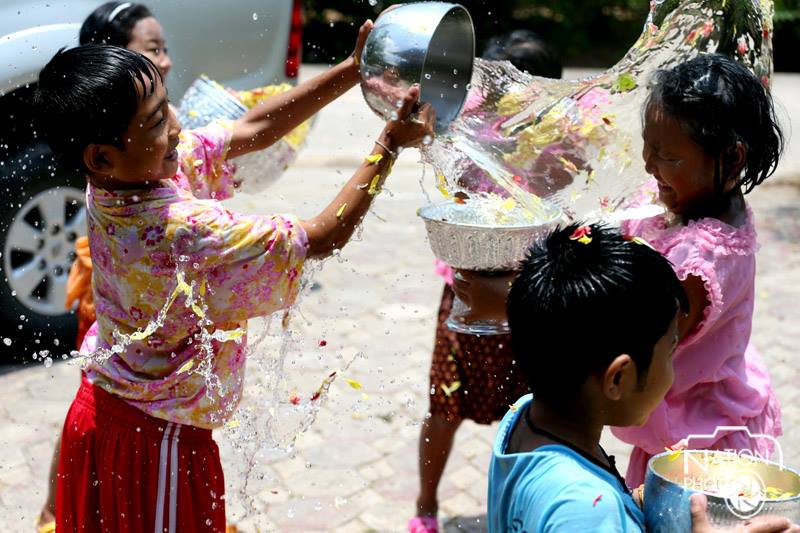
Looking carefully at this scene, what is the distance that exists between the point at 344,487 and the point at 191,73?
2324 millimetres

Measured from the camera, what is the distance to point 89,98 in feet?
6.94

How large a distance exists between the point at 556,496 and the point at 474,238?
3.29ft

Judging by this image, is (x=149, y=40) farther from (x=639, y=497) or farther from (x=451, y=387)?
(x=639, y=497)

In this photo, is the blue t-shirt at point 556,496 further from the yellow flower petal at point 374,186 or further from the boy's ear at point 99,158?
the boy's ear at point 99,158

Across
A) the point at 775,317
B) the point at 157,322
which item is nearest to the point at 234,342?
the point at 157,322

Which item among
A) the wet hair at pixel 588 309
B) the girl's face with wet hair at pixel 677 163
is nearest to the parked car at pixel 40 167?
the girl's face with wet hair at pixel 677 163

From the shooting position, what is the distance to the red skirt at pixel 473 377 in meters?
3.20

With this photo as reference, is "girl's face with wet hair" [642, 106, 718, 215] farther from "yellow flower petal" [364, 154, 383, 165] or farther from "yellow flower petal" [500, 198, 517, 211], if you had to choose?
"yellow flower petal" [364, 154, 383, 165]

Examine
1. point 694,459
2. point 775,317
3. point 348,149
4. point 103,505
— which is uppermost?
point 694,459

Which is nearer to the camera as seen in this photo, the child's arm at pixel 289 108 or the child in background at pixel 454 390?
the child's arm at pixel 289 108

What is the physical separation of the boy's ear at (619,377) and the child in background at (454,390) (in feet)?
5.13

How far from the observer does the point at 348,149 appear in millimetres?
9266

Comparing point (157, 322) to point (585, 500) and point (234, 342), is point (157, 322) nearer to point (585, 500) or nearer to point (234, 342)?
point (234, 342)

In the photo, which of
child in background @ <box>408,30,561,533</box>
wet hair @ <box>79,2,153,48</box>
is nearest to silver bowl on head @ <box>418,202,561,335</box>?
child in background @ <box>408,30,561,533</box>
